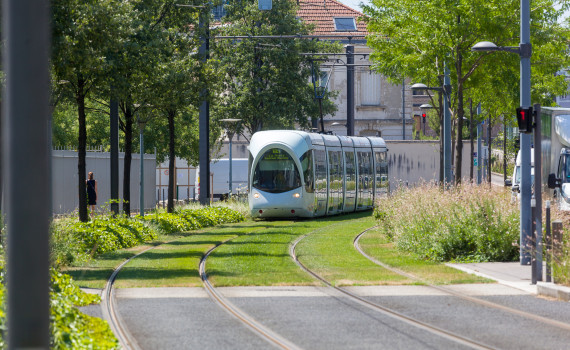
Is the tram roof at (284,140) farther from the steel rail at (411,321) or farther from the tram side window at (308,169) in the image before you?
the steel rail at (411,321)

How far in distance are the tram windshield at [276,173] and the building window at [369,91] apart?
3810 cm

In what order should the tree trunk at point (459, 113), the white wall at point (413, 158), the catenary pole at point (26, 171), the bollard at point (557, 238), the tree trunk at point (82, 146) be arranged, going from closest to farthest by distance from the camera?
the catenary pole at point (26, 171), the bollard at point (557, 238), the tree trunk at point (82, 146), the tree trunk at point (459, 113), the white wall at point (413, 158)

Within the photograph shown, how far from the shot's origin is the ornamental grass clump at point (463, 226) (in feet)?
59.4

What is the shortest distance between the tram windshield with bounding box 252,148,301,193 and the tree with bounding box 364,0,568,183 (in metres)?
4.34

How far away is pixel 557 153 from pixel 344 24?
44.8 meters

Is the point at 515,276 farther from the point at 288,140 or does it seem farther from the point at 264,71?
the point at 264,71

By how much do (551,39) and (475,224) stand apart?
536 inches

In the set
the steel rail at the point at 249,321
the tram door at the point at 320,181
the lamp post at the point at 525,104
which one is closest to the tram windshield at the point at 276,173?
the tram door at the point at 320,181

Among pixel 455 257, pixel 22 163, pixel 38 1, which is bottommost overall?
pixel 455 257

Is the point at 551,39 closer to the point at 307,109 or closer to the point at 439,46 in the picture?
the point at 439,46

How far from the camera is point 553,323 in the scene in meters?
10.7

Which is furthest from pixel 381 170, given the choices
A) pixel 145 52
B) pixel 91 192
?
pixel 145 52

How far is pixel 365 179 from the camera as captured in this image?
41219 millimetres

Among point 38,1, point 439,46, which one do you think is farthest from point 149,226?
point 38,1
